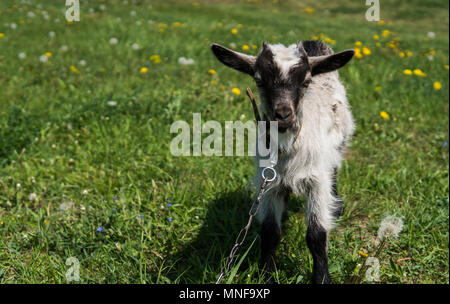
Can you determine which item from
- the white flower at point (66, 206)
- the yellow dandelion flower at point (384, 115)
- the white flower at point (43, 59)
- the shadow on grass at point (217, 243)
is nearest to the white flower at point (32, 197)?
the white flower at point (66, 206)

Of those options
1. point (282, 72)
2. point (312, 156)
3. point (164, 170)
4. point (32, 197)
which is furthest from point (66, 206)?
point (282, 72)

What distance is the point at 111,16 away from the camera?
29.3 ft

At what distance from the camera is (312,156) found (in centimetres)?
283

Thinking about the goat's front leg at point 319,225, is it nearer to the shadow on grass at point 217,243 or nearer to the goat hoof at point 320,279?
the goat hoof at point 320,279

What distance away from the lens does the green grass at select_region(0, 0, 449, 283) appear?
317 centimetres

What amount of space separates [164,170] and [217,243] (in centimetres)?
118

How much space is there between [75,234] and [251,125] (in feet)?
7.56

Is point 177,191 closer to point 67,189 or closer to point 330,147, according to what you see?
point 67,189

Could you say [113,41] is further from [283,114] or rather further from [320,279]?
[320,279]

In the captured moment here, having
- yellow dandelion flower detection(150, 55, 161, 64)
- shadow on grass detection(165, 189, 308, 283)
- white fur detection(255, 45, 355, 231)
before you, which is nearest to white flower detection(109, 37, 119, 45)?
yellow dandelion flower detection(150, 55, 161, 64)

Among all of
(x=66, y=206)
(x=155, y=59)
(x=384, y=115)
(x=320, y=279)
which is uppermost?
(x=155, y=59)

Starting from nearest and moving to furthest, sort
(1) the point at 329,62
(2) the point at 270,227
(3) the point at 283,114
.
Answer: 1. (3) the point at 283,114
2. (1) the point at 329,62
3. (2) the point at 270,227

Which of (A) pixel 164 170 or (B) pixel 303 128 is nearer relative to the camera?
(B) pixel 303 128

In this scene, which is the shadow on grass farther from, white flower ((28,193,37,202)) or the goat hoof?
white flower ((28,193,37,202))
